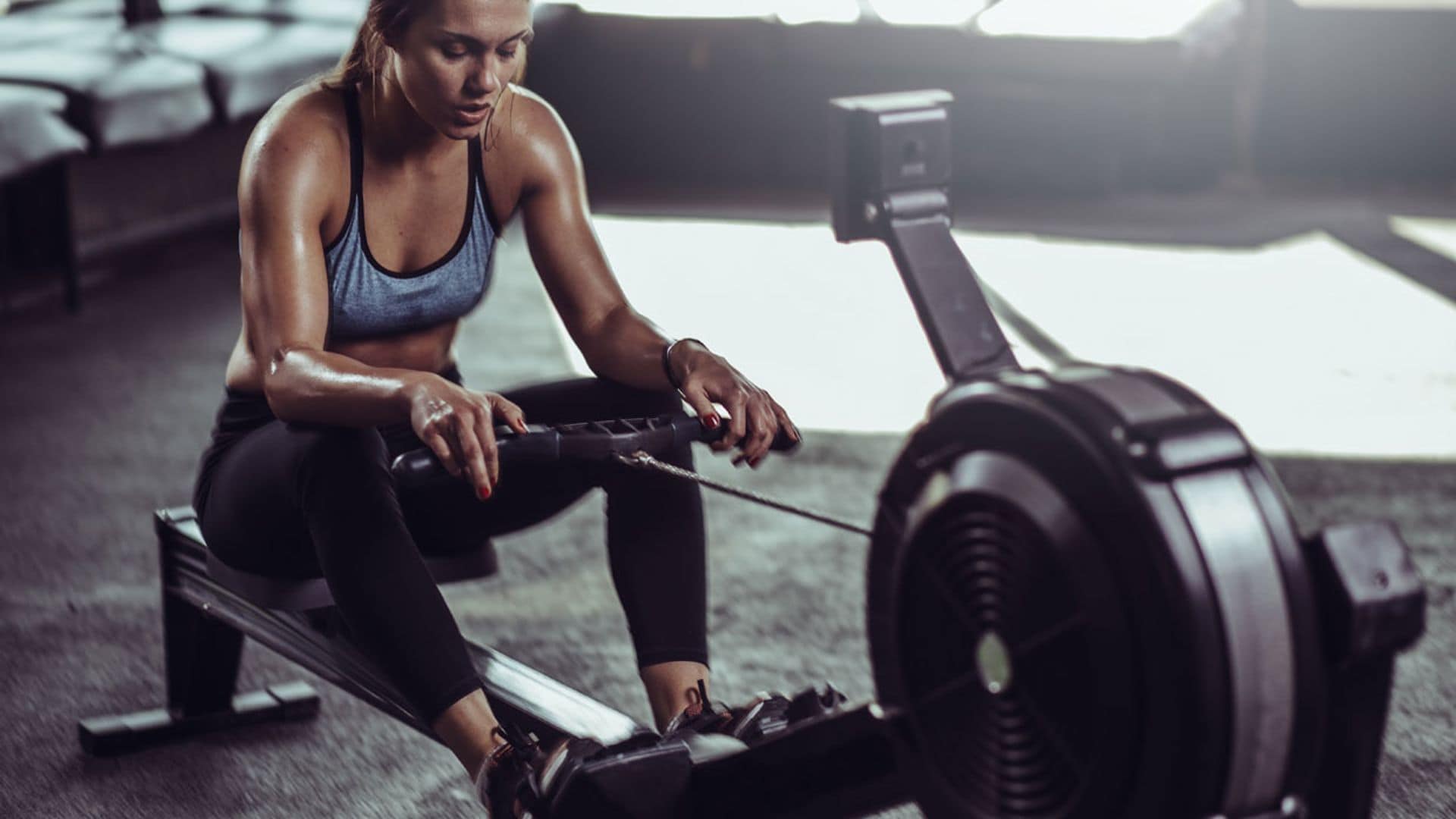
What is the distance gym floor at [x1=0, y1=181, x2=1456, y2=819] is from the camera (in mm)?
1928

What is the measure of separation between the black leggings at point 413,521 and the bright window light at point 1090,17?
380 centimetres

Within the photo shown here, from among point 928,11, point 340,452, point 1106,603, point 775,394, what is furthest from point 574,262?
point 928,11

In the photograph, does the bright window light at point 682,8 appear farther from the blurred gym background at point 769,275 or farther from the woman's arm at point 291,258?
the woman's arm at point 291,258

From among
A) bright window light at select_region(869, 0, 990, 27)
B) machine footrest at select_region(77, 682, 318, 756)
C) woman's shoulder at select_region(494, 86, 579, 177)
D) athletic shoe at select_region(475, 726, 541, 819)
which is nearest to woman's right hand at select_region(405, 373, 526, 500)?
athletic shoe at select_region(475, 726, 541, 819)

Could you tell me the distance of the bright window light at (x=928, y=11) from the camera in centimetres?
521

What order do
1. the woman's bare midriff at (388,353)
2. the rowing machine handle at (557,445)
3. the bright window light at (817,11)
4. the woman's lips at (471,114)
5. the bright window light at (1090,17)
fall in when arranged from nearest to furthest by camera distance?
the rowing machine handle at (557,445)
the woman's lips at (471,114)
the woman's bare midriff at (388,353)
the bright window light at (1090,17)
the bright window light at (817,11)

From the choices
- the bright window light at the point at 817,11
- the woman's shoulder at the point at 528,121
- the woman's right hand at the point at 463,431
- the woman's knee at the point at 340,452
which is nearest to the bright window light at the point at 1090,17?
the bright window light at the point at 817,11

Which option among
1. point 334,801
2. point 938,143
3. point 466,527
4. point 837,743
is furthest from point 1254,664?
point 334,801

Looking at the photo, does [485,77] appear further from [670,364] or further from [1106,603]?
[1106,603]

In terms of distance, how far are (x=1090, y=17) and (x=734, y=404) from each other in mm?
4040

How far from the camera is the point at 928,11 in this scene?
17.3 ft

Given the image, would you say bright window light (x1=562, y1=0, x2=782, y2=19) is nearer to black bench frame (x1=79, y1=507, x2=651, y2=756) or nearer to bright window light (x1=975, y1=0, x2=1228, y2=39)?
bright window light (x1=975, y1=0, x2=1228, y2=39)

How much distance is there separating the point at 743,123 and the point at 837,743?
4379 millimetres

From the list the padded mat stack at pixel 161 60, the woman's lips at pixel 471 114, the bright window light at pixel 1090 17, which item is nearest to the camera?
the woman's lips at pixel 471 114
